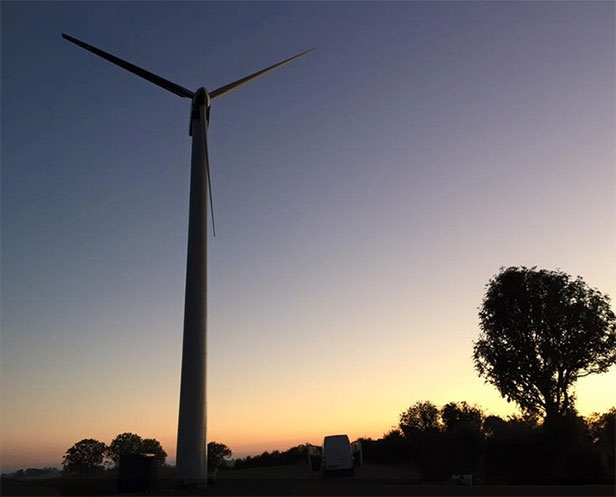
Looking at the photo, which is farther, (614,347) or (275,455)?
(275,455)

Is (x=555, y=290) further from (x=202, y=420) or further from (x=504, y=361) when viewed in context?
(x=202, y=420)

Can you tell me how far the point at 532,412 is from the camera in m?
51.3

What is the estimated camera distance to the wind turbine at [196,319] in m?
30.4

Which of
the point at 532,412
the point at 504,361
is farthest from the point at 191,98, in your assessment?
the point at 532,412

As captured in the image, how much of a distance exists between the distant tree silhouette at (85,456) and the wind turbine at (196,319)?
73818 mm

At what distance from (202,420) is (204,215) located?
1195 cm

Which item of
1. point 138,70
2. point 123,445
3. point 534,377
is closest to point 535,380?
point 534,377

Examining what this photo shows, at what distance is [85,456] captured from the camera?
322 ft

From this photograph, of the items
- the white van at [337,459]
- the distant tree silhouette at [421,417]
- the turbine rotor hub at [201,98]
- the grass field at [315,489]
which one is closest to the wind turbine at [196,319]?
the turbine rotor hub at [201,98]

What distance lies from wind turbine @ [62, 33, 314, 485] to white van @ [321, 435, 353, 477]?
1781 centimetres

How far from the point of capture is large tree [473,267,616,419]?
48.7 meters

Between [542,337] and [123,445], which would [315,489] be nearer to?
[542,337]

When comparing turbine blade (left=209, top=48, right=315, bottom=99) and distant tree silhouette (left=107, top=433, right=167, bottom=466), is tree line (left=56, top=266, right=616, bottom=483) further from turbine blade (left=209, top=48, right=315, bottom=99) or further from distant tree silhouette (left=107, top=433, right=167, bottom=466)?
distant tree silhouette (left=107, top=433, right=167, bottom=466)

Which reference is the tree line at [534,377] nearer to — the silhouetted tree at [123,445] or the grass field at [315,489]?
the grass field at [315,489]
